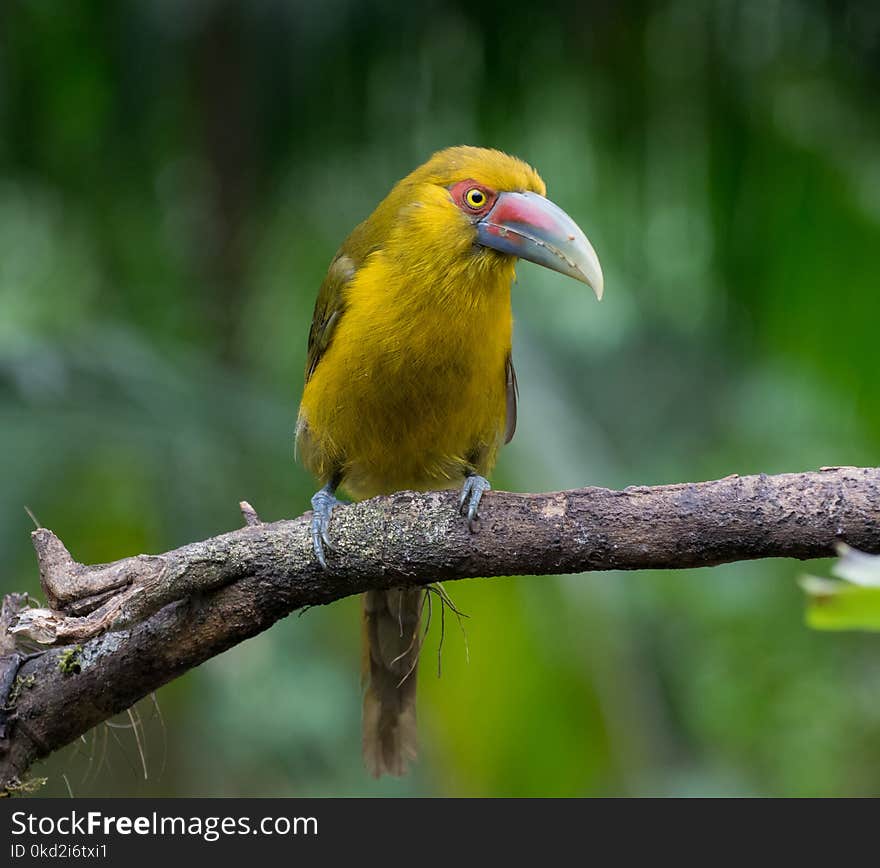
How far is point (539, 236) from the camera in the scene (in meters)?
3.31

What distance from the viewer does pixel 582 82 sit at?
539cm

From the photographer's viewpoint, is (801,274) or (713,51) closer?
(801,274)

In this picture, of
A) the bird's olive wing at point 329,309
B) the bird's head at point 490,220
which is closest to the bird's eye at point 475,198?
the bird's head at point 490,220

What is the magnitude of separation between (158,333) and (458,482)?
2.88m

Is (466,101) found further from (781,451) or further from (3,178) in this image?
(781,451)

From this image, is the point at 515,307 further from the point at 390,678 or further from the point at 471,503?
the point at 471,503

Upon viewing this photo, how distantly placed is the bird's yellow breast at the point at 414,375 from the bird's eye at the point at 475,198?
0.59ft

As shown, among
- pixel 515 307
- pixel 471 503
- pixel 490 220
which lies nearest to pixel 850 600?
Answer: pixel 471 503

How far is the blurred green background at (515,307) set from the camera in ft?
15.2

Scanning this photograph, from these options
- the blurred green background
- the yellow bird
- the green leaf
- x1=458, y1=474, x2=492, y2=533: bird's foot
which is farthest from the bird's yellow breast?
the green leaf

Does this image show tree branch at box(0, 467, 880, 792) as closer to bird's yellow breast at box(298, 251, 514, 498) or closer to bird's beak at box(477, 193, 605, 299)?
bird's yellow breast at box(298, 251, 514, 498)

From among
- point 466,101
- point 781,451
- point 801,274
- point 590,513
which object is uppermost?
point 466,101

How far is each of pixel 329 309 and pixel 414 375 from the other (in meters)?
0.53

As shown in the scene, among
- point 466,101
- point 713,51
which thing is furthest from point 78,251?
point 713,51
